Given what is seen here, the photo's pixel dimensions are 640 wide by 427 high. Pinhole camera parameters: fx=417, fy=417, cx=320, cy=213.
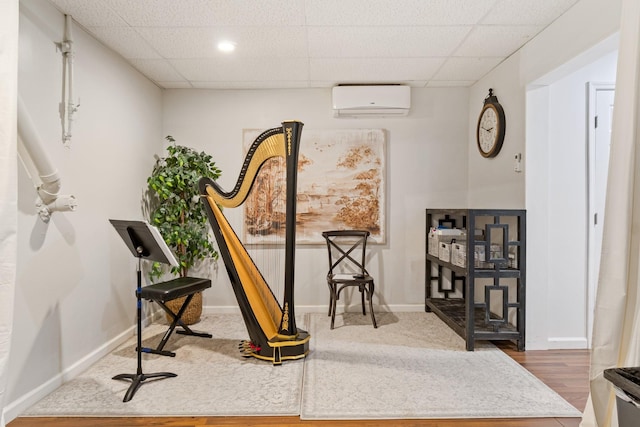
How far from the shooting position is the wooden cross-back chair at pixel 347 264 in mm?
3867

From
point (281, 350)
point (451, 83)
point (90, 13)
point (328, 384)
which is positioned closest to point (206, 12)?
point (90, 13)

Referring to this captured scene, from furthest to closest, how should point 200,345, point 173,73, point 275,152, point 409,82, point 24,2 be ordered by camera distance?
1. point 409,82
2. point 173,73
3. point 200,345
4. point 275,152
5. point 24,2

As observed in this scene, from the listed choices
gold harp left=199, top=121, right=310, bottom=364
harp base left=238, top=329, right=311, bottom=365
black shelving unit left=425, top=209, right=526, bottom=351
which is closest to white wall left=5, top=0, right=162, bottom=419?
gold harp left=199, top=121, right=310, bottom=364

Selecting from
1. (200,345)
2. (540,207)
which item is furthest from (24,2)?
(540,207)

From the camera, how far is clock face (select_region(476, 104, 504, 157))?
3.63 meters

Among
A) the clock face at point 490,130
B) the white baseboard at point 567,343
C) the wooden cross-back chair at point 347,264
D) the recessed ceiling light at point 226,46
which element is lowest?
the white baseboard at point 567,343

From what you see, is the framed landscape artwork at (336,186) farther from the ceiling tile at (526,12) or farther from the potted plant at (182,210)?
the ceiling tile at (526,12)

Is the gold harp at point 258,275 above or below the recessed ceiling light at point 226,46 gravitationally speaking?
below

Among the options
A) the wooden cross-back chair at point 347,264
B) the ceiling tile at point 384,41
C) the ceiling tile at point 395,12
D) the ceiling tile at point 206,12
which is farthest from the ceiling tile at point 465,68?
the wooden cross-back chair at point 347,264

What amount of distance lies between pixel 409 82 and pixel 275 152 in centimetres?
211

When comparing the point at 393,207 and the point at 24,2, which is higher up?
the point at 24,2

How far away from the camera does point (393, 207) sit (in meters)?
4.45

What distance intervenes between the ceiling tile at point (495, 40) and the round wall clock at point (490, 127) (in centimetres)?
45

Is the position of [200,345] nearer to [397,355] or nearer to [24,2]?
[397,355]
